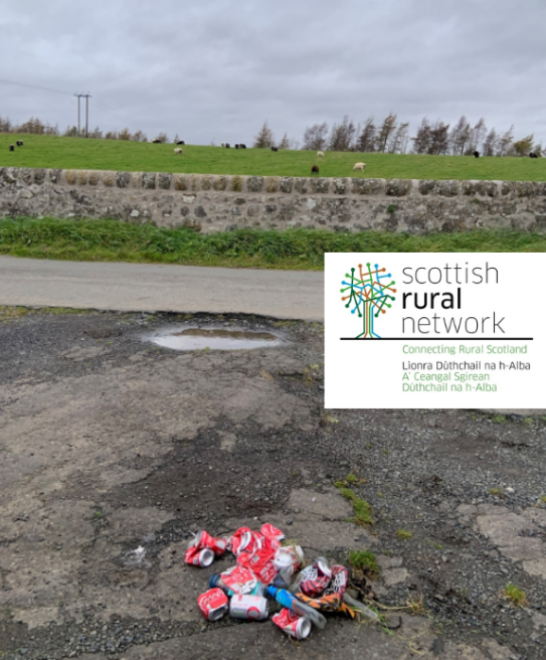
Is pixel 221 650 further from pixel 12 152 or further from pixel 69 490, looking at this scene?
pixel 12 152

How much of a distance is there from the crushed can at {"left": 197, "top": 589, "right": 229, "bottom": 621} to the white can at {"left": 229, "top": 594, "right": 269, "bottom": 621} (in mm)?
36

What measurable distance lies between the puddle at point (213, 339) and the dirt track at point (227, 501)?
0.48 m

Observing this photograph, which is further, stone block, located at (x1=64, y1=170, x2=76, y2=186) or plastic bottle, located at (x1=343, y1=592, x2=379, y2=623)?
stone block, located at (x1=64, y1=170, x2=76, y2=186)

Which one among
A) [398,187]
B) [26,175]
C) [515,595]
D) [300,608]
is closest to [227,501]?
[300,608]

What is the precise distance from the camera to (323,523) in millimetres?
3258

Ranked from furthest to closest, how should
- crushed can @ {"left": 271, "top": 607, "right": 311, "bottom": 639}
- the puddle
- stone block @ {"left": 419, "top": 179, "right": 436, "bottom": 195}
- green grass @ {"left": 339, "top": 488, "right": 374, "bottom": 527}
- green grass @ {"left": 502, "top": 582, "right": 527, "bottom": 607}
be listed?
stone block @ {"left": 419, "top": 179, "right": 436, "bottom": 195} → the puddle → green grass @ {"left": 339, "top": 488, "right": 374, "bottom": 527} → green grass @ {"left": 502, "top": 582, "right": 527, "bottom": 607} → crushed can @ {"left": 271, "top": 607, "right": 311, "bottom": 639}

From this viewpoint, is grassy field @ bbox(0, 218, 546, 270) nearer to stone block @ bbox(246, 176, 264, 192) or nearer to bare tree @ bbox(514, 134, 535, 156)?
stone block @ bbox(246, 176, 264, 192)

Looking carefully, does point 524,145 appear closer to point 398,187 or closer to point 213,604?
point 398,187

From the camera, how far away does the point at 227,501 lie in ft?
11.3

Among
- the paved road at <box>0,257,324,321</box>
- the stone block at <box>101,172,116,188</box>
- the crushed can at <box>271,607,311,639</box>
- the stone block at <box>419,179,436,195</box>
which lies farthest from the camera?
the stone block at <box>101,172,116,188</box>

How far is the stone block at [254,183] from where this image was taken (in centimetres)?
1193

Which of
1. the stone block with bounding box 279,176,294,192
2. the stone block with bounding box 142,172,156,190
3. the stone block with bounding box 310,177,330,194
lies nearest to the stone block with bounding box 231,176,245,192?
the stone block with bounding box 279,176,294,192

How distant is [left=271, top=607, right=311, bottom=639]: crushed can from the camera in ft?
7.95

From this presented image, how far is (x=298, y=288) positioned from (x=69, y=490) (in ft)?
19.6
